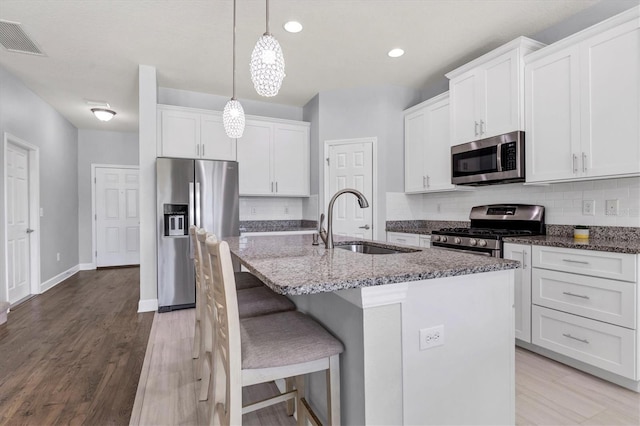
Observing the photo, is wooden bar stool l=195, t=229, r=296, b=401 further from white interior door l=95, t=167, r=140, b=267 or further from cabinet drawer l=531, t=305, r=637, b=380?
white interior door l=95, t=167, r=140, b=267

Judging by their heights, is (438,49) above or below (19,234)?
above

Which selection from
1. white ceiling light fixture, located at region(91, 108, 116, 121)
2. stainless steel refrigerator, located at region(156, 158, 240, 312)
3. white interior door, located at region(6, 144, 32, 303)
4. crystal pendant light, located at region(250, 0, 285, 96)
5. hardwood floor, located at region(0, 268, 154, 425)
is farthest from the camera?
white ceiling light fixture, located at region(91, 108, 116, 121)

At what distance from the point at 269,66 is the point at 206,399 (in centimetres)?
192

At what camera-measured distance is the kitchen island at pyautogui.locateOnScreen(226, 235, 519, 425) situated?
1.14m

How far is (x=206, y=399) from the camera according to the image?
1954 mm

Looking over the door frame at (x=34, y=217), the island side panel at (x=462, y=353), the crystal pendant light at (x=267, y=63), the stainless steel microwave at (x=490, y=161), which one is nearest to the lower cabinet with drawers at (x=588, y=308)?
the stainless steel microwave at (x=490, y=161)

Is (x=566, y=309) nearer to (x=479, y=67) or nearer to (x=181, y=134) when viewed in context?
(x=479, y=67)

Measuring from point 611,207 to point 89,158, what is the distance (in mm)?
7715

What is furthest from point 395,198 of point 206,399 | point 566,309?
point 206,399

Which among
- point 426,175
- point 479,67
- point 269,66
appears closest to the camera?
point 269,66

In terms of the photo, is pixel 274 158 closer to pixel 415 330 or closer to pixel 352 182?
pixel 352 182

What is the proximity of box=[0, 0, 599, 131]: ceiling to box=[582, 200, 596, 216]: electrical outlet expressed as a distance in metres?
1.56

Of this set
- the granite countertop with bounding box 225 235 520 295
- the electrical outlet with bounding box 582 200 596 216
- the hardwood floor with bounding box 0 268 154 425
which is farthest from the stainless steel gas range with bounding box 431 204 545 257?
the hardwood floor with bounding box 0 268 154 425

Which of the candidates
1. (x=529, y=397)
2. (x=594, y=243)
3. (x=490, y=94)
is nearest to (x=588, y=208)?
(x=594, y=243)
